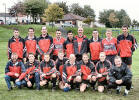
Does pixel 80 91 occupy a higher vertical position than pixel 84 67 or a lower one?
lower

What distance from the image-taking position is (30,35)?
7023 mm

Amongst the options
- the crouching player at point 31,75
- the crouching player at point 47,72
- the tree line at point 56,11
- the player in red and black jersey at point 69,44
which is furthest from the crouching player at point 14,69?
the tree line at point 56,11

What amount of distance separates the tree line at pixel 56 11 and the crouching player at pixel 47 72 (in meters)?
36.6

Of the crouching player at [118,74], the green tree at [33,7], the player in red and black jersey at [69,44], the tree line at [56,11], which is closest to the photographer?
the crouching player at [118,74]

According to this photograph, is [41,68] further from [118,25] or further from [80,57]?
[118,25]

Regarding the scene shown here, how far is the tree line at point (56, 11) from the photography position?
42562mm

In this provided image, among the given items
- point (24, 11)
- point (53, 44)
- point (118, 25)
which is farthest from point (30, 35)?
point (118, 25)

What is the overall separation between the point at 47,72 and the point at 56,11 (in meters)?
37.0

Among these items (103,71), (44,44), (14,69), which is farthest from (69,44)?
(14,69)

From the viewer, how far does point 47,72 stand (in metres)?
6.15

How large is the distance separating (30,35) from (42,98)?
251cm

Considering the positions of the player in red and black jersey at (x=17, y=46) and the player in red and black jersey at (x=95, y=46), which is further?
the player in red and black jersey at (x=17, y=46)

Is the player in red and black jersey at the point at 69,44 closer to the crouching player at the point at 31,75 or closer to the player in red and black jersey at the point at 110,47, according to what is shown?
the player in red and black jersey at the point at 110,47

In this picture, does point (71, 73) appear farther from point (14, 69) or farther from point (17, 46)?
point (17, 46)
